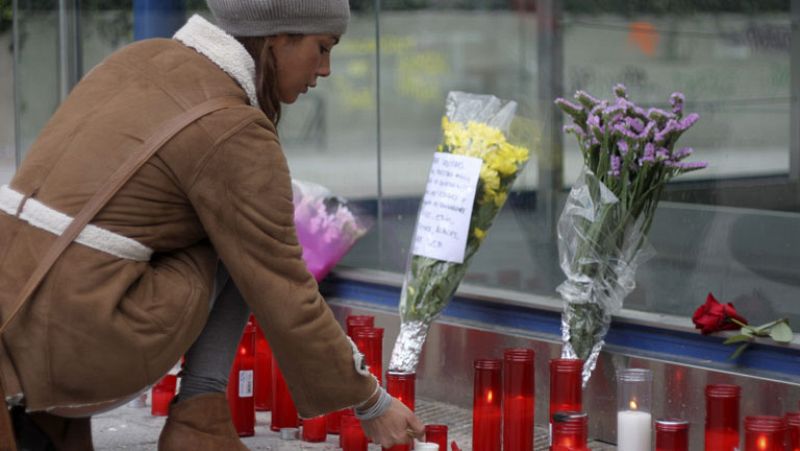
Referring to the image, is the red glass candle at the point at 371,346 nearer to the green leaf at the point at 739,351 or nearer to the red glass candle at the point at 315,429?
the red glass candle at the point at 315,429

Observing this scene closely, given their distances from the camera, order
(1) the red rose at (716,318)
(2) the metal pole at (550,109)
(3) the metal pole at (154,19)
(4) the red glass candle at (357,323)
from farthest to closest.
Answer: (3) the metal pole at (154,19) < (2) the metal pole at (550,109) < (4) the red glass candle at (357,323) < (1) the red rose at (716,318)

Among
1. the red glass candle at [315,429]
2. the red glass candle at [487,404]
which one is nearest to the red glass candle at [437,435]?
the red glass candle at [487,404]

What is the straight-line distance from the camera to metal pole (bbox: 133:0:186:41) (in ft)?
19.8

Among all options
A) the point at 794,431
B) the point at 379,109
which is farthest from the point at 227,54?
the point at 379,109

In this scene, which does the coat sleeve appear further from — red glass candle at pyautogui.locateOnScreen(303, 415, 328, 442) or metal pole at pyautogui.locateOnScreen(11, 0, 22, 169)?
metal pole at pyautogui.locateOnScreen(11, 0, 22, 169)

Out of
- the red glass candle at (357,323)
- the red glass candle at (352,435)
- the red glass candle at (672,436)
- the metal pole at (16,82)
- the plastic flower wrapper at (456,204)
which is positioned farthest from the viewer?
the metal pole at (16,82)

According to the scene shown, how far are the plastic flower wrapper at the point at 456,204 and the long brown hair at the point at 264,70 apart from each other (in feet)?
3.82

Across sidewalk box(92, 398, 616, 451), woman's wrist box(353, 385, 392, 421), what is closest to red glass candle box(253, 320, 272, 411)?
sidewalk box(92, 398, 616, 451)

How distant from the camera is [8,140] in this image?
725 cm

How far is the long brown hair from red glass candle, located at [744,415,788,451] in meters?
1.26

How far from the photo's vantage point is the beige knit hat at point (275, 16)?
311cm

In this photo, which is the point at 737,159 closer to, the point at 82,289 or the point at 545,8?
the point at 545,8

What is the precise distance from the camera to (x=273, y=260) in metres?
3.05

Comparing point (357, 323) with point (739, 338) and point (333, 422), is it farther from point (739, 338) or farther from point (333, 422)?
point (739, 338)
